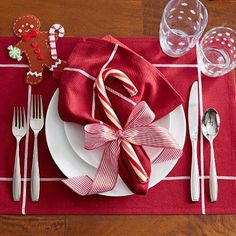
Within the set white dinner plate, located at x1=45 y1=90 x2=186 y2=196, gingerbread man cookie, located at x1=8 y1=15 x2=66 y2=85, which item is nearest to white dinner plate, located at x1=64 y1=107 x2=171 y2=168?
white dinner plate, located at x1=45 y1=90 x2=186 y2=196

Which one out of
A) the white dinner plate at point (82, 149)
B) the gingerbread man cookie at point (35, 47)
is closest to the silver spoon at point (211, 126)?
the white dinner plate at point (82, 149)

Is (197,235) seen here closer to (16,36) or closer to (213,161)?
(213,161)

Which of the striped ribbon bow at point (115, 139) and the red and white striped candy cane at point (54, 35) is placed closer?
the striped ribbon bow at point (115, 139)

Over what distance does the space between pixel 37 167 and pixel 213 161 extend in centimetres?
32

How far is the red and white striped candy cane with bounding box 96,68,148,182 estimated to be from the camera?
2.20ft

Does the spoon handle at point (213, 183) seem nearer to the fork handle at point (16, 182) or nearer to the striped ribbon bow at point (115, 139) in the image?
the striped ribbon bow at point (115, 139)

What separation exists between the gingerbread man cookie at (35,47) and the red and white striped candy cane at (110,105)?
0.35 ft

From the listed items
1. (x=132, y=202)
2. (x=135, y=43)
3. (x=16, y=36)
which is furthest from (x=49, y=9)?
(x=132, y=202)

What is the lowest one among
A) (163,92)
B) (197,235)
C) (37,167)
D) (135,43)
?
(197,235)

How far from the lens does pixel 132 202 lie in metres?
0.71

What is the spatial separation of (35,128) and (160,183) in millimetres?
251

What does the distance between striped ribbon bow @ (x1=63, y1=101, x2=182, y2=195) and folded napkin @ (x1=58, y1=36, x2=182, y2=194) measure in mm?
19

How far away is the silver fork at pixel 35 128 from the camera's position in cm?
70

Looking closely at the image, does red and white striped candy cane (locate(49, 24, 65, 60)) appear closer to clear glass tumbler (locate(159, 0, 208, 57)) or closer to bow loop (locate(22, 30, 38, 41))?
bow loop (locate(22, 30, 38, 41))
